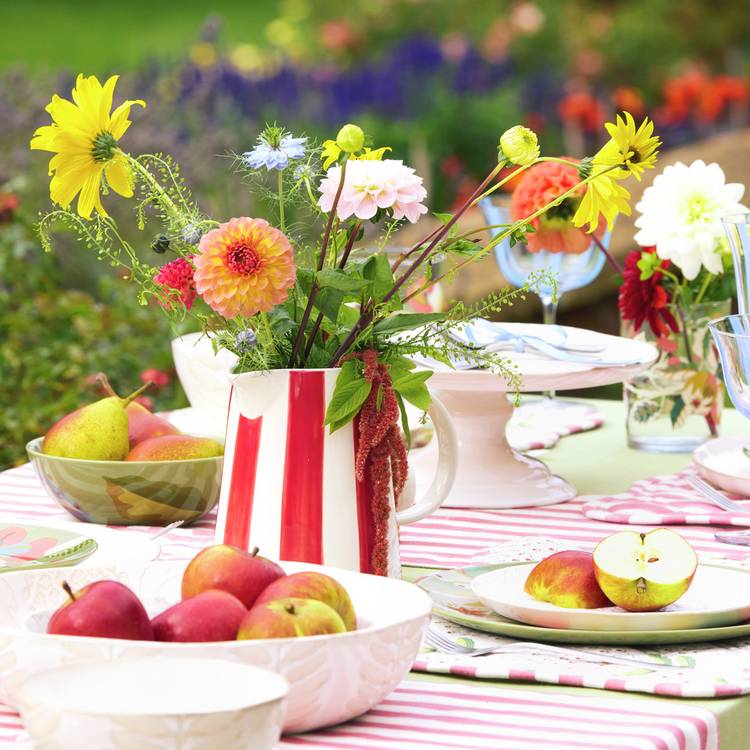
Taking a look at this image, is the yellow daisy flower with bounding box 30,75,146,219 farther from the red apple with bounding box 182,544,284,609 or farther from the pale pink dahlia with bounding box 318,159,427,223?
A: the red apple with bounding box 182,544,284,609

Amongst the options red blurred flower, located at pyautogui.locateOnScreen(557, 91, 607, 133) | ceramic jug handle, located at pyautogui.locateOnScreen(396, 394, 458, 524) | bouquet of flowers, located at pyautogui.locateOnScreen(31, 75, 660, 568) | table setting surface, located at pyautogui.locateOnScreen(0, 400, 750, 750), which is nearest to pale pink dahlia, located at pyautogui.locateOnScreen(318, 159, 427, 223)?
bouquet of flowers, located at pyautogui.locateOnScreen(31, 75, 660, 568)

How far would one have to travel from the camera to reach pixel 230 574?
3.31ft

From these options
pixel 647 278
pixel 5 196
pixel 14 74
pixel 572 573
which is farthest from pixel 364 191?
pixel 14 74

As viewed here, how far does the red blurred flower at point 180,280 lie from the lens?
4.00ft

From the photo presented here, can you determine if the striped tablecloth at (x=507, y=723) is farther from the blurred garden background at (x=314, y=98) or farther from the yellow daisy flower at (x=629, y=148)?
the blurred garden background at (x=314, y=98)

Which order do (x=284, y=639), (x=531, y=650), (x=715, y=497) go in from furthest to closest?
(x=715, y=497) < (x=531, y=650) < (x=284, y=639)

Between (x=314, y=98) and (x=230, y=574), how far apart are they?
16.9ft

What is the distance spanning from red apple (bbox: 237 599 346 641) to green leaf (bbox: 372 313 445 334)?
13.3 inches

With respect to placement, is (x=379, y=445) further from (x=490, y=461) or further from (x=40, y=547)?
(x=490, y=461)

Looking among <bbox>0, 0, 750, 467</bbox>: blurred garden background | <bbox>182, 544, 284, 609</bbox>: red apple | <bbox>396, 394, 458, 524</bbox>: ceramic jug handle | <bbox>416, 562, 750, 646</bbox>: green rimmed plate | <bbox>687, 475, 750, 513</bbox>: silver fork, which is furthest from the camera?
<bbox>0, 0, 750, 467</bbox>: blurred garden background

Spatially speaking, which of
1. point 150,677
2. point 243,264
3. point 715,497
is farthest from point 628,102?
point 150,677

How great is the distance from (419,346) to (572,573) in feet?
0.76

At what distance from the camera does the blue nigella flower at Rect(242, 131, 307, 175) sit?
3.96ft

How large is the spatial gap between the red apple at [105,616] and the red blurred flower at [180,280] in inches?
13.0
